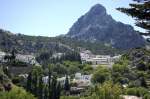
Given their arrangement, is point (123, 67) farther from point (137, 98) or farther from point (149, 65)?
point (149, 65)

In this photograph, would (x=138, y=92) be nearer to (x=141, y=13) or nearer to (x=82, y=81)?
(x=82, y=81)

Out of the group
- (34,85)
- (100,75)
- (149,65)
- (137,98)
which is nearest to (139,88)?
(137,98)

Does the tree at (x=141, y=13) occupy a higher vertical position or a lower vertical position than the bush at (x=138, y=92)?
higher

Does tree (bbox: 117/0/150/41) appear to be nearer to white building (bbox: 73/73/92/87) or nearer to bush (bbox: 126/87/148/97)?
bush (bbox: 126/87/148/97)

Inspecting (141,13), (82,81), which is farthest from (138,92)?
(141,13)

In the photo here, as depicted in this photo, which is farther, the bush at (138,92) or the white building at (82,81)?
the white building at (82,81)

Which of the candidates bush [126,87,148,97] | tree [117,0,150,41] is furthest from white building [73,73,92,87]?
tree [117,0,150,41]

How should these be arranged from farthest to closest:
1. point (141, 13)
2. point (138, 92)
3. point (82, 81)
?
point (82, 81) → point (138, 92) → point (141, 13)

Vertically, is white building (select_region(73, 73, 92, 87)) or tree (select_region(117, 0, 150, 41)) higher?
tree (select_region(117, 0, 150, 41))

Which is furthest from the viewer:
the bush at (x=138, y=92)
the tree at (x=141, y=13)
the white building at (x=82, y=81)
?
the white building at (x=82, y=81)

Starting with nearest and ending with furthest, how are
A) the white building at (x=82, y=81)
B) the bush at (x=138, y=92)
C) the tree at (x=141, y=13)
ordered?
the tree at (x=141, y=13) < the bush at (x=138, y=92) < the white building at (x=82, y=81)

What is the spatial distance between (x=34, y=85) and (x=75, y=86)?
5740cm

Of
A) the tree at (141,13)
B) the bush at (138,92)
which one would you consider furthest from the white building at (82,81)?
the tree at (141,13)

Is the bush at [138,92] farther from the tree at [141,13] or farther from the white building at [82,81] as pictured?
the tree at [141,13]
